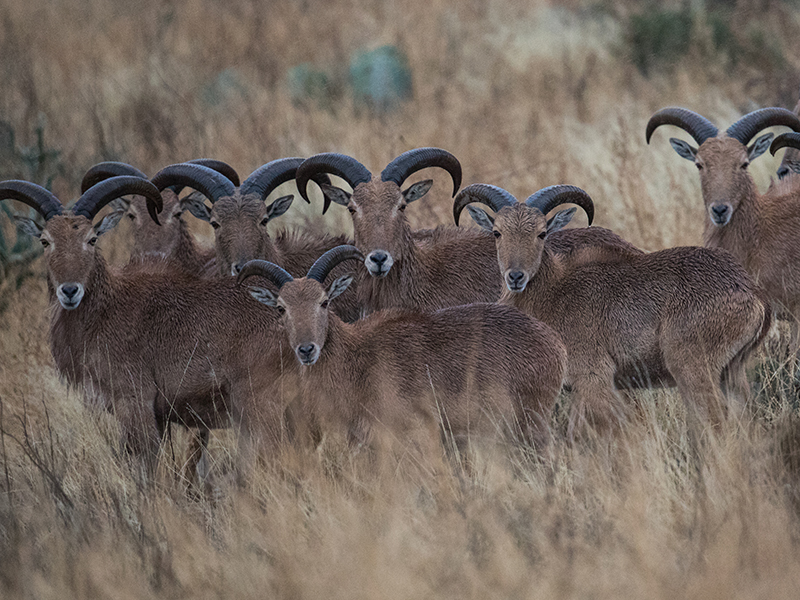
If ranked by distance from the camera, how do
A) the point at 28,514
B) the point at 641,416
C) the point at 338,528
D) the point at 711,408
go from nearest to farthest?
1. the point at 338,528
2. the point at 28,514
3. the point at 711,408
4. the point at 641,416

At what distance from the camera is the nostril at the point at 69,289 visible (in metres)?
7.09

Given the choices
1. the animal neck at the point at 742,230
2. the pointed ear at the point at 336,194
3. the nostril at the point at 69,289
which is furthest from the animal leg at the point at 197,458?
the animal neck at the point at 742,230

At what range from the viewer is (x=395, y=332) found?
6961 millimetres

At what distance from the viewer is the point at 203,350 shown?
23.6 feet

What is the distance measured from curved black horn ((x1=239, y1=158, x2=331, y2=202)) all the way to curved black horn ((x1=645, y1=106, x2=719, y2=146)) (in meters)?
2.97

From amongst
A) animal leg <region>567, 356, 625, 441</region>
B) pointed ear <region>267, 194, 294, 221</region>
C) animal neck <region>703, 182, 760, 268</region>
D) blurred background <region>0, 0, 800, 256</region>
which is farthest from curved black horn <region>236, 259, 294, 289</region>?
blurred background <region>0, 0, 800, 256</region>

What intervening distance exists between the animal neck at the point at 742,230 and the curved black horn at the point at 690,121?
0.59 meters

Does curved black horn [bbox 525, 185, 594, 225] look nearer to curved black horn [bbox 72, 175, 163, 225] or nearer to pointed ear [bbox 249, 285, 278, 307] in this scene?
pointed ear [bbox 249, 285, 278, 307]

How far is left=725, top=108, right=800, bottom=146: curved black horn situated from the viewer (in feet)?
28.6

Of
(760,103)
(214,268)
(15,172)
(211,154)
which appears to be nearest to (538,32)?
(760,103)

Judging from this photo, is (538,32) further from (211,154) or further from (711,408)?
(711,408)

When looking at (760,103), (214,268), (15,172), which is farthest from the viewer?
(760,103)

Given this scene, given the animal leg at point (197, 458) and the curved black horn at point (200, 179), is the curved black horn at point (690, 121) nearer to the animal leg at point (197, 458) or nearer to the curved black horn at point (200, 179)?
the curved black horn at point (200, 179)

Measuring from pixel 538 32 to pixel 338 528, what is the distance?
16149 mm
